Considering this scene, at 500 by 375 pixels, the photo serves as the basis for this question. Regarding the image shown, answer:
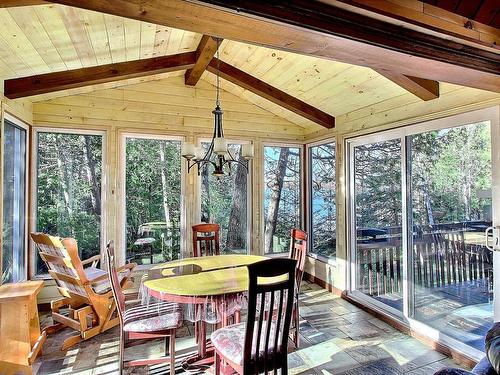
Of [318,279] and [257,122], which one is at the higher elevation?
[257,122]

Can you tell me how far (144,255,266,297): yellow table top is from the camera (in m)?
2.26

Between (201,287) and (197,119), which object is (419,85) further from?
(197,119)

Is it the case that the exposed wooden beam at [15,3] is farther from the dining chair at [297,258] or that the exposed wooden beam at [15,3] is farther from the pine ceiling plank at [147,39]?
the dining chair at [297,258]

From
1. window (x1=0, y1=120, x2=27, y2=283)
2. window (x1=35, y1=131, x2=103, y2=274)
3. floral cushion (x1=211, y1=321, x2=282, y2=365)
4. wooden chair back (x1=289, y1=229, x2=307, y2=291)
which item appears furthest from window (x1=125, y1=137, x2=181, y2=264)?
floral cushion (x1=211, y1=321, x2=282, y2=365)

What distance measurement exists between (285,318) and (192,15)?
1797 millimetres

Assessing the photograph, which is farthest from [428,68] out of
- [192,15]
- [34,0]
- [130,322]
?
[130,322]

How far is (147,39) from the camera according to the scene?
3.10 m

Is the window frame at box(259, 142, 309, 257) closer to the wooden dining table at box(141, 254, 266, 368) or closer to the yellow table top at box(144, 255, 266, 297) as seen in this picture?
the yellow table top at box(144, 255, 266, 297)

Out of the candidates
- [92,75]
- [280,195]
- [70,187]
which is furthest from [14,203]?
[280,195]

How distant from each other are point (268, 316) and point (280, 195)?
11.0 feet

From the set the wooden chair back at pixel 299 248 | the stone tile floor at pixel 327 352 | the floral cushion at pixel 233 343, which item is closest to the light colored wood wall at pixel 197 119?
the stone tile floor at pixel 327 352

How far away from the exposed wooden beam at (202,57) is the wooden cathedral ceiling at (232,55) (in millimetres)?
14

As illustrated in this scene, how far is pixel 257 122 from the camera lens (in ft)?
16.1

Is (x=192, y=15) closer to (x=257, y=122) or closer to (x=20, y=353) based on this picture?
(x=20, y=353)
